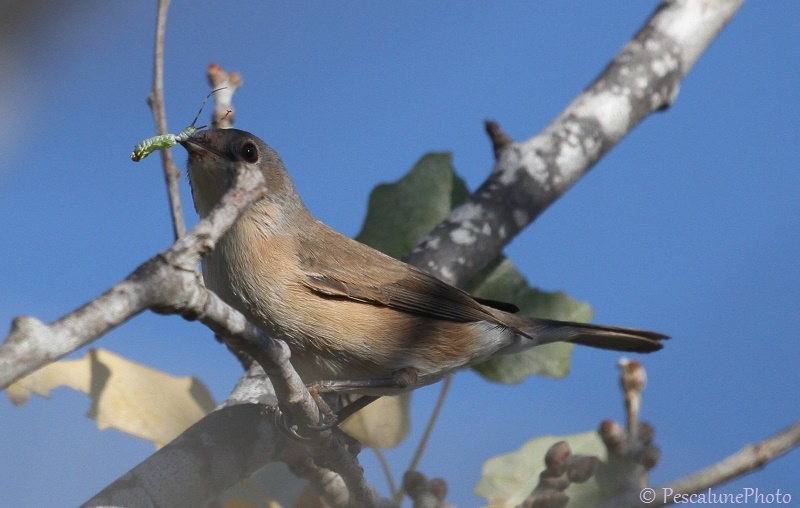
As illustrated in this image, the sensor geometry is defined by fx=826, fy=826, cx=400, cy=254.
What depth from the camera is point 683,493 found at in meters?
1.57

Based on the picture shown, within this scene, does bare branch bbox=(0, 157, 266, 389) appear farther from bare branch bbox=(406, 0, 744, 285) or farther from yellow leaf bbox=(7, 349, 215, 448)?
bare branch bbox=(406, 0, 744, 285)

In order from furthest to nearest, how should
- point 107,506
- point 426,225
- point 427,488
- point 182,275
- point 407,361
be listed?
point 426,225, point 407,361, point 427,488, point 107,506, point 182,275

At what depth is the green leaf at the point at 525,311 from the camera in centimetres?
387

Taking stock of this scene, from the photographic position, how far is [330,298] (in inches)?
118

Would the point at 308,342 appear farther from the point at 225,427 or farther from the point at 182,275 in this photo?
the point at 182,275

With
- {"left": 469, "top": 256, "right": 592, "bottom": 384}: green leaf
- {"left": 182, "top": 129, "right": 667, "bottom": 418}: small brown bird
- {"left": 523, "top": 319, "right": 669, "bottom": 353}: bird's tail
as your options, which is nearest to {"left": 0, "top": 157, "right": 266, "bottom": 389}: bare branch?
{"left": 182, "top": 129, "right": 667, "bottom": 418}: small brown bird

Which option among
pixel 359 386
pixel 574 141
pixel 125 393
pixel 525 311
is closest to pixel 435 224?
pixel 525 311

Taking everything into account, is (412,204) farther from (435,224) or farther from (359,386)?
(359,386)

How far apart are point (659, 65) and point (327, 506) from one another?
3132 millimetres

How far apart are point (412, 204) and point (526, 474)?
1.72m

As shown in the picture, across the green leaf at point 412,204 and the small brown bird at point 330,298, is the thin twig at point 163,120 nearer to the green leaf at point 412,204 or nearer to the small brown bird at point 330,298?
the small brown bird at point 330,298

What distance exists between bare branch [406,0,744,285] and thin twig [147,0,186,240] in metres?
1.20

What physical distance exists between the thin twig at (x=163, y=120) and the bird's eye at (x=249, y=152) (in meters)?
0.32

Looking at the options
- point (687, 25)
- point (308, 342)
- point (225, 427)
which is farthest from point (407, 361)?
point (687, 25)
